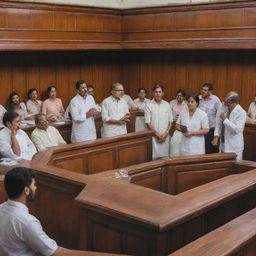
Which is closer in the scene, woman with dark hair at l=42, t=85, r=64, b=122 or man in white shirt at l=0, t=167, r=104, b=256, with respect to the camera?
→ man in white shirt at l=0, t=167, r=104, b=256

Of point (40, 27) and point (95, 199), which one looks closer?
point (95, 199)

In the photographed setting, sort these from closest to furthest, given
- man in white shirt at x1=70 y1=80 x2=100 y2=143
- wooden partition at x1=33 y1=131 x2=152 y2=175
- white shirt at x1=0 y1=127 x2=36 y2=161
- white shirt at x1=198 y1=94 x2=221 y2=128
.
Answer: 1. white shirt at x1=0 y1=127 x2=36 y2=161
2. wooden partition at x1=33 y1=131 x2=152 y2=175
3. man in white shirt at x1=70 y1=80 x2=100 y2=143
4. white shirt at x1=198 y1=94 x2=221 y2=128

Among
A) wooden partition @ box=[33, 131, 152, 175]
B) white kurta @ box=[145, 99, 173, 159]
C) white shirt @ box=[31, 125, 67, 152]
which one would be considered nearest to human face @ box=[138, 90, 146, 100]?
white kurta @ box=[145, 99, 173, 159]

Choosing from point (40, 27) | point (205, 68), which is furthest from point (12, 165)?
point (205, 68)

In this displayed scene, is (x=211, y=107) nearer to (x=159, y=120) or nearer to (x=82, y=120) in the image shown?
(x=159, y=120)

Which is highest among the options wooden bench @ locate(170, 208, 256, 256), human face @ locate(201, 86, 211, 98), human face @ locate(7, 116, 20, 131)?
human face @ locate(201, 86, 211, 98)

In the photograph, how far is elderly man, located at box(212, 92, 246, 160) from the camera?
199 inches

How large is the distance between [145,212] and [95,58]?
6652 mm

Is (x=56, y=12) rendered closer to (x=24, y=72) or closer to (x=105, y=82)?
(x=24, y=72)

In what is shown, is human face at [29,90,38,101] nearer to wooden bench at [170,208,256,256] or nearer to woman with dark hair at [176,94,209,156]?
woman with dark hair at [176,94,209,156]

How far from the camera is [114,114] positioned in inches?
227

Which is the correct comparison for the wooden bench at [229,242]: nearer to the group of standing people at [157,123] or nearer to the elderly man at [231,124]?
the group of standing people at [157,123]

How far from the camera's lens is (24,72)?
791 cm

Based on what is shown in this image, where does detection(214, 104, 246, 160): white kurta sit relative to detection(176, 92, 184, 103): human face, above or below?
below
